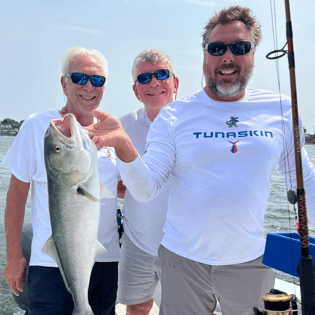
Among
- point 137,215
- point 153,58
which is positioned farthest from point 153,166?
point 153,58

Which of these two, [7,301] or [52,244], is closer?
[52,244]

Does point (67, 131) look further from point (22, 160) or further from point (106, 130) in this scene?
point (22, 160)

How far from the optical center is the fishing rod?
202 cm

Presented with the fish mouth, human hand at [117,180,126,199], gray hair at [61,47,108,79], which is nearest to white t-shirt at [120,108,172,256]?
human hand at [117,180,126,199]

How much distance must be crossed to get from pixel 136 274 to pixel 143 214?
658mm

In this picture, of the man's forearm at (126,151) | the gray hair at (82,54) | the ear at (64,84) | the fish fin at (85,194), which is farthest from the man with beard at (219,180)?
the ear at (64,84)

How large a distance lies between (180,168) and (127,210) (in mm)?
1154

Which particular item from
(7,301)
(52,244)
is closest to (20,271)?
(52,244)

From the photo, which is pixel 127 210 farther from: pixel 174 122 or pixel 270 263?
pixel 270 263

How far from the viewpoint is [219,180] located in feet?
7.29

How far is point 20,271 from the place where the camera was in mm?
2791

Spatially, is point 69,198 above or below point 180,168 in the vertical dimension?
below

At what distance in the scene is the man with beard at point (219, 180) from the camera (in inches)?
87.5

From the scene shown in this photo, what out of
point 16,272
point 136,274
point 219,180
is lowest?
point 136,274
